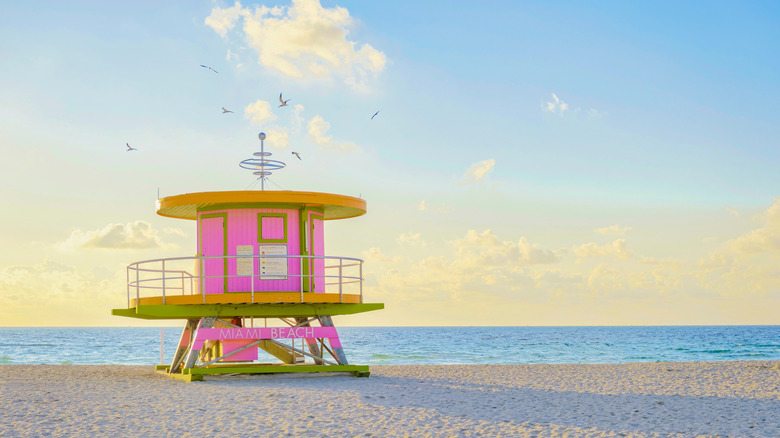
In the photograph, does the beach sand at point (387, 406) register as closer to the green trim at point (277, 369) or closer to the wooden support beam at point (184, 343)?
the green trim at point (277, 369)

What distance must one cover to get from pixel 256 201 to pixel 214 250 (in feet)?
5.27

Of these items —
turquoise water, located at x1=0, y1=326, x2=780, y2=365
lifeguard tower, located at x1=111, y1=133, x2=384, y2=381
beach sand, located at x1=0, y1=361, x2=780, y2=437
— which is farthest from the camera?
turquoise water, located at x1=0, y1=326, x2=780, y2=365

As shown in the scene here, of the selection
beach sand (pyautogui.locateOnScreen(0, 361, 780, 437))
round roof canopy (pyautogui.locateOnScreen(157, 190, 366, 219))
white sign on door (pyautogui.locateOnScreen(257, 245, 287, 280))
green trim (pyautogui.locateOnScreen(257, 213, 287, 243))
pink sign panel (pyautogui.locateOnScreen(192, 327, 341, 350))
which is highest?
round roof canopy (pyautogui.locateOnScreen(157, 190, 366, 219))

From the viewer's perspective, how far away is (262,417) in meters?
12.7

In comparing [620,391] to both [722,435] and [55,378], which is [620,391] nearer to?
[722,435]

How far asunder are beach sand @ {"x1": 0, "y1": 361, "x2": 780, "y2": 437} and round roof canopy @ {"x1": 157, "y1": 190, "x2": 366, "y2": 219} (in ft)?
13.1

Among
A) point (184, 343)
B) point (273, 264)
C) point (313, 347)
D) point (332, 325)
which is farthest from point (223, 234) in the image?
point (313, 347)

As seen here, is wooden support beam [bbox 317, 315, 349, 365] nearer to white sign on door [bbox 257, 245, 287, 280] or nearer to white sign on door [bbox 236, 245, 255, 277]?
white sign on door [bbox 257, 245, 287, 280]

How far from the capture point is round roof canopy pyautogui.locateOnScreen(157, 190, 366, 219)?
18375mm

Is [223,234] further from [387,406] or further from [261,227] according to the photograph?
[387,406]

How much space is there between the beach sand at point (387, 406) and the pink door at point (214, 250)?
84.7 inches

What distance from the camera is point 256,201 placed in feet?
Answer: 60.3

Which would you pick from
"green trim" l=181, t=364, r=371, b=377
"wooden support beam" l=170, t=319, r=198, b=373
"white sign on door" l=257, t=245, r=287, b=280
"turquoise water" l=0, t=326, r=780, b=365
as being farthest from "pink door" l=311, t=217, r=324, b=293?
"turquoise water" l=0, t=326, r=780, b=365

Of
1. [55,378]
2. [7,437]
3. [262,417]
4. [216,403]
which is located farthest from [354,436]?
[55,378]
